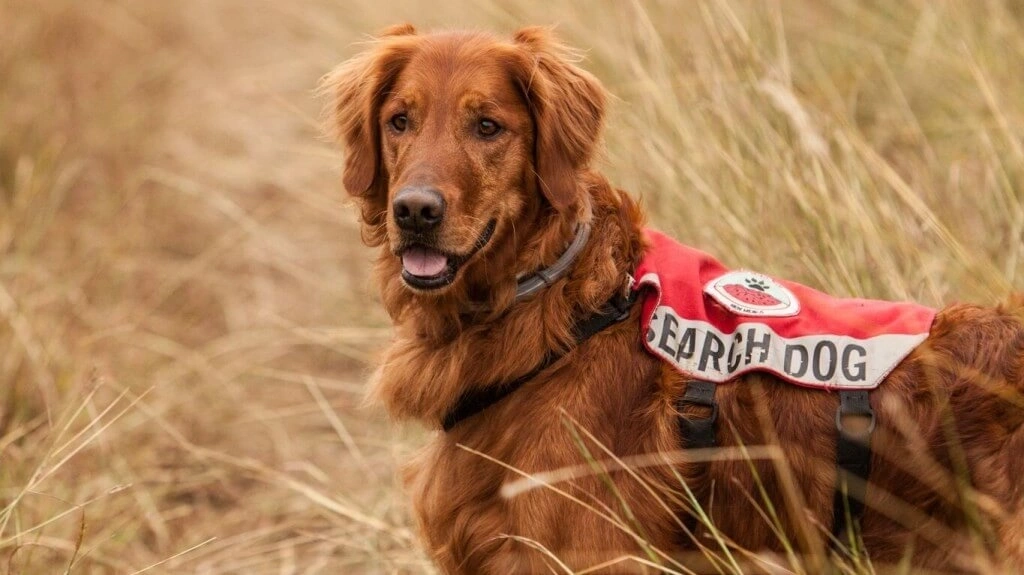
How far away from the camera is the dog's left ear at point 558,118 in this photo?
3428 mm

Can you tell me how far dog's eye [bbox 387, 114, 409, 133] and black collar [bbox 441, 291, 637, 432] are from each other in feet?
2.59

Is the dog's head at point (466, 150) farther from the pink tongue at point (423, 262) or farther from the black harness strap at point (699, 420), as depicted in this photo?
the black harness strap at point (699, 420)

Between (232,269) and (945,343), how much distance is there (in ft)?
15.8

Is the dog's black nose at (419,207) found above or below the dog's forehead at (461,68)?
below

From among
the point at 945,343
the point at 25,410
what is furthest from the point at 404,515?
the point at 945,343

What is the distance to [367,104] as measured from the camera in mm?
3664

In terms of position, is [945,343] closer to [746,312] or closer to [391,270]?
[746,312]

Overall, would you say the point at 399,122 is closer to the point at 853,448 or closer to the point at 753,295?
the point at 753,295

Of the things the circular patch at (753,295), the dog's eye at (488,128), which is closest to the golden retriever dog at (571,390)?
the dog's eye at (488,128)

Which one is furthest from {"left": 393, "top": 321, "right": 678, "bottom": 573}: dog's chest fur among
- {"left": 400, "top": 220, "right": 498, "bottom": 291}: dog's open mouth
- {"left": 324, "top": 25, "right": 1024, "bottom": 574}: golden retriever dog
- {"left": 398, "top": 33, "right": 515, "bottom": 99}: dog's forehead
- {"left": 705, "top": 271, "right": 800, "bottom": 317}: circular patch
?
{"left": 398, "top": 33, "right": 515, "bottom": 99}: dog's forehead

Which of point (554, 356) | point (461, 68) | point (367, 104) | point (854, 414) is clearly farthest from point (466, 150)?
point (854, 414)

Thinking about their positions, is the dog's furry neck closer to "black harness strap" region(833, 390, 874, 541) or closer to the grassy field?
the grassy field

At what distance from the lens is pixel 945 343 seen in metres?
3.11

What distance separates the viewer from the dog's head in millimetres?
3318
